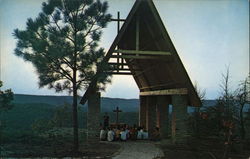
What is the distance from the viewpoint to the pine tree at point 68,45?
10.7 metres

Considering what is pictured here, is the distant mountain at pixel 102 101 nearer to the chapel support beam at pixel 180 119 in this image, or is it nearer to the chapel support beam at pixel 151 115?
the chapel support beam at pixel 151 115

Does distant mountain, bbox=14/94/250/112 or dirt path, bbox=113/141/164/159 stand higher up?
distant mountain, bbox=14/94/250/112

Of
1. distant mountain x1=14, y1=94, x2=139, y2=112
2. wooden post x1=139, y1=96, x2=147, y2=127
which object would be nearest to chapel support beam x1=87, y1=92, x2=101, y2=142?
wooden post x1=139, y1=96, x2=147, y2=127

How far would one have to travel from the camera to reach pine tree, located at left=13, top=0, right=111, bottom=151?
10.7 m

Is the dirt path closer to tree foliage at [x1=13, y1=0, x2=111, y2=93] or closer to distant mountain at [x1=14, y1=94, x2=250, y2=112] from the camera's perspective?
tree foliage at [x1=13, y1=0, x2=111, y2=93]

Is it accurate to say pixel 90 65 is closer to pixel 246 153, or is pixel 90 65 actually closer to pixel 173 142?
pixel 173 142

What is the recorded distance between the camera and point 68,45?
10.9 m

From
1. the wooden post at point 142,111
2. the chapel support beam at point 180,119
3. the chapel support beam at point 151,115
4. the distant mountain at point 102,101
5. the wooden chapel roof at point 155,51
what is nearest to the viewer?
the wooden chapel roof at point 155,51

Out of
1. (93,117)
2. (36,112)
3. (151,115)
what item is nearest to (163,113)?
(151,115)

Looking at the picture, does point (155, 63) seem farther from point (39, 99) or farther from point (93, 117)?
point (39, 99)

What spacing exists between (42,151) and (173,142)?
4909mm

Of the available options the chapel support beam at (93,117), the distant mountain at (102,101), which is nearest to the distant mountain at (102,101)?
the distant mountain at (102,101)

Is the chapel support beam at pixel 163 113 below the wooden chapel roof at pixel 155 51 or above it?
below

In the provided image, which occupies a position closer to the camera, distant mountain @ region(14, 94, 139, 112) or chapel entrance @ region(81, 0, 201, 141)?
chapel entrance @ region(81, 0, 201, 141)
